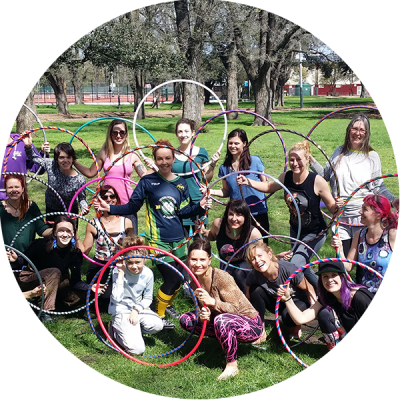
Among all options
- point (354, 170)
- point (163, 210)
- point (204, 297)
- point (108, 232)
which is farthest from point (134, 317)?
point (354, 170)

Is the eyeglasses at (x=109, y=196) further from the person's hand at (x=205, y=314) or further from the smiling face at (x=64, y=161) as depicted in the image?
the person's hand at (x=205, y=314)

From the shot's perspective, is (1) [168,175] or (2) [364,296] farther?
(1) [168,175]

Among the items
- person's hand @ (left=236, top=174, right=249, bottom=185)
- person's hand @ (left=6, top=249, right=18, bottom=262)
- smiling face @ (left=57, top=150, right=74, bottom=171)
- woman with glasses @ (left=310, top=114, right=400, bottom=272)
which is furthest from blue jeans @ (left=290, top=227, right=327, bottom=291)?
person's hand @ (left=6, top=249, right=18, bottom=262)

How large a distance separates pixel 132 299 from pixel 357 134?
3.28 m

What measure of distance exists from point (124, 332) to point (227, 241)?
5.27 feet

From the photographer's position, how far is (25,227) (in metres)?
6.26

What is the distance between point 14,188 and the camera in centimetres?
618

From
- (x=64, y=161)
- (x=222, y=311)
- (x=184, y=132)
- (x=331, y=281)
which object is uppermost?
(x=184, y=132)

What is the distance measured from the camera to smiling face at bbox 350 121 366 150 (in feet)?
20.2

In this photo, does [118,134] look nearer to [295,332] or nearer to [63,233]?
[63,233]

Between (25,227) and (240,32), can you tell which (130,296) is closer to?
(25,227)

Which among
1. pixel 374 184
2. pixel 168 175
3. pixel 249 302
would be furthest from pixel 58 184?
pixel 374 184

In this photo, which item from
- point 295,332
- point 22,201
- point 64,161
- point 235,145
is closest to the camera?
point 295,332

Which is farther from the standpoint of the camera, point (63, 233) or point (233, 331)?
point (63, 233)
